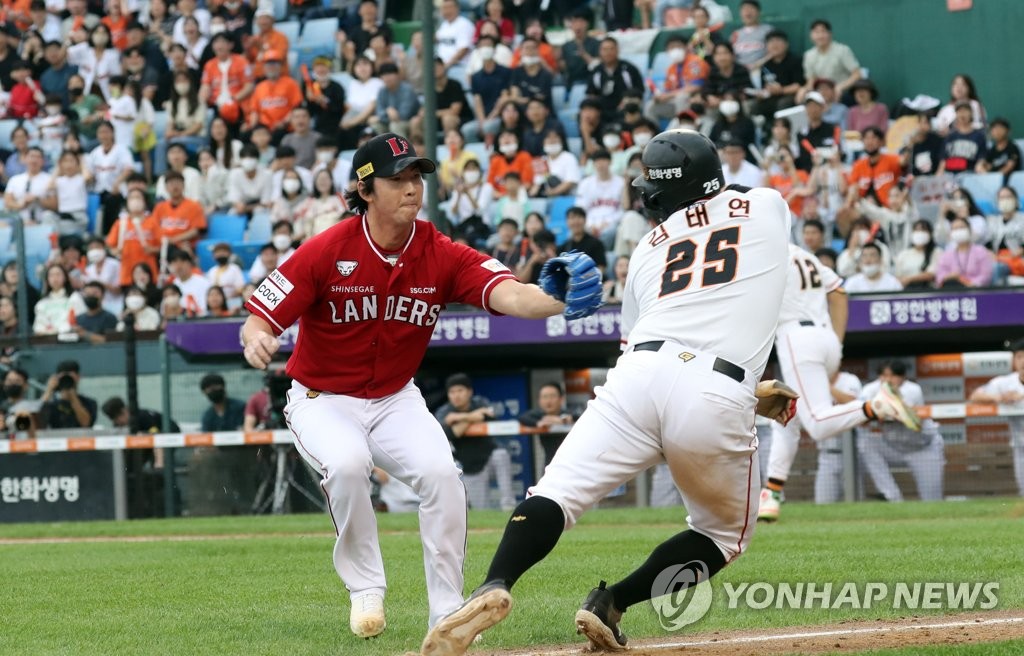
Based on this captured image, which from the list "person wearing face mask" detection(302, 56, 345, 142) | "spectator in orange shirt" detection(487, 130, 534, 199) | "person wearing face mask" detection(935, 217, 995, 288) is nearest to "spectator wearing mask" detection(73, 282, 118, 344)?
"person wearing face mask" detection(302, 56, 345, 142)

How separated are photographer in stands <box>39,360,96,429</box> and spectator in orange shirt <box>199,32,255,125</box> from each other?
6107 mm

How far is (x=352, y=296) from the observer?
6.25 m

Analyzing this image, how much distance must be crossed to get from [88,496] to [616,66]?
317 inches

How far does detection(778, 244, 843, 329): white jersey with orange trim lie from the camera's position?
35.4 feet

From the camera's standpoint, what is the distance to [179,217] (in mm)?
18391

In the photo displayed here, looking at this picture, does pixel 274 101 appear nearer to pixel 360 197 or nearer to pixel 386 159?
pixel 360 197

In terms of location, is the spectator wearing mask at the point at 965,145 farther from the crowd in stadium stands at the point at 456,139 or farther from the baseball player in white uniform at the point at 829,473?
the baseball player in white uniform at the point at 829,473

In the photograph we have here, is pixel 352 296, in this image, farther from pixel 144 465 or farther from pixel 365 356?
pixel 144 465

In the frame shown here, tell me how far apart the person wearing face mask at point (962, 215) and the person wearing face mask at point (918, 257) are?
0.83 ft

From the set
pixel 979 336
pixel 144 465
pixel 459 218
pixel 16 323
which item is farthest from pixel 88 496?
pixel 979 336

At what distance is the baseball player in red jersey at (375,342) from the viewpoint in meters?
6.00

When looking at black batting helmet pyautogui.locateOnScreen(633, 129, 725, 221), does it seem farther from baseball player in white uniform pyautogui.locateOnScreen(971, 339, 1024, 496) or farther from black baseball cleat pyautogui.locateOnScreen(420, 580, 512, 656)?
baseball player in white uniform pyautogui.locateOnScreen(971, 339, 1024, 496)

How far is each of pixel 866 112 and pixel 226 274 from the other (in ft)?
24.5

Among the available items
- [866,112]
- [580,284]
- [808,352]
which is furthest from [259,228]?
[580,284]
